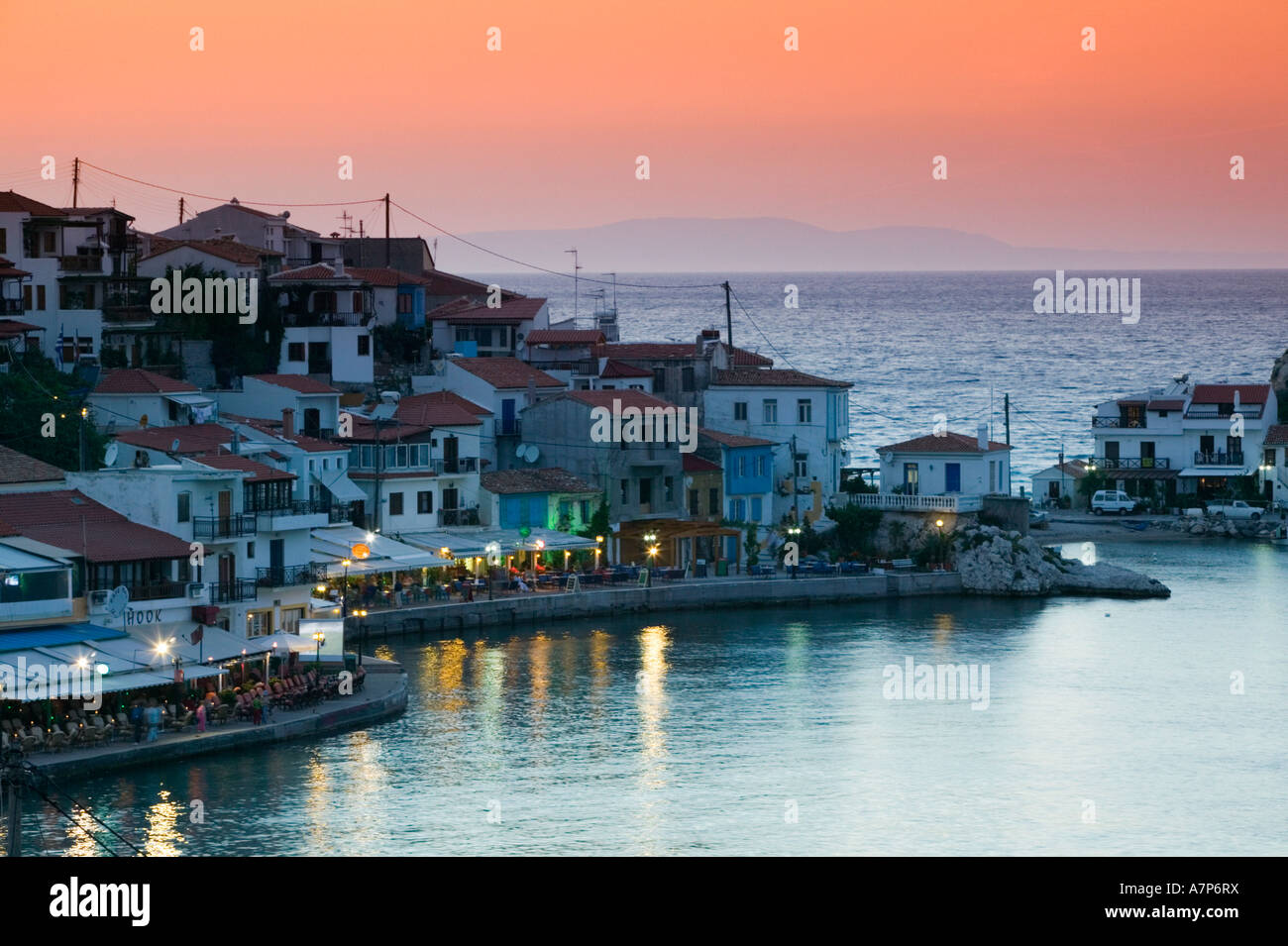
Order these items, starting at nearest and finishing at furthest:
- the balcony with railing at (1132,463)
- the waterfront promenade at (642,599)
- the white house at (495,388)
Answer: the waterfront promenade at (642,599) → the white house at (495,388) → the balcony with railing at (1132,463)

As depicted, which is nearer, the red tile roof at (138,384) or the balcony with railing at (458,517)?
the red tile roof at (138,384)

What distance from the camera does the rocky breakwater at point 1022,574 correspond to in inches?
2579

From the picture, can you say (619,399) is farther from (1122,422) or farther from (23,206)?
(1122,422)

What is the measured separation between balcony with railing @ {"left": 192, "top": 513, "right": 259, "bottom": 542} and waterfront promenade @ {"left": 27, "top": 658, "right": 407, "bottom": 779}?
4.80 meters

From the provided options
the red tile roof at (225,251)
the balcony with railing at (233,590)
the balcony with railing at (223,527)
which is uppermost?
the red tile roof at (225,251)

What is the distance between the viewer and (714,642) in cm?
5516

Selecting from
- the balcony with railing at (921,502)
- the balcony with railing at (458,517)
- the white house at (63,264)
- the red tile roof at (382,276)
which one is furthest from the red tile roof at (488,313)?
the balcony with railing at (458,517)

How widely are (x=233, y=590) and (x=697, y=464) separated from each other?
24067mm

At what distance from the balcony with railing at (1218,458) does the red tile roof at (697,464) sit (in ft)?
97.8

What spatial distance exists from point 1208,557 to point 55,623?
47.8m

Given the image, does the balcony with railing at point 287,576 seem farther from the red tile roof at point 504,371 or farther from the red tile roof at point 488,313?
the red tile roof at point 488,313

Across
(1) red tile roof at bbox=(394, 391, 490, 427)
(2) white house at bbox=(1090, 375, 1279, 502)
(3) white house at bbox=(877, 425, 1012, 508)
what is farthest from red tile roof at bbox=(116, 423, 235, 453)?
(2) white house at bbox=(1090, 375, 1279, 502)
